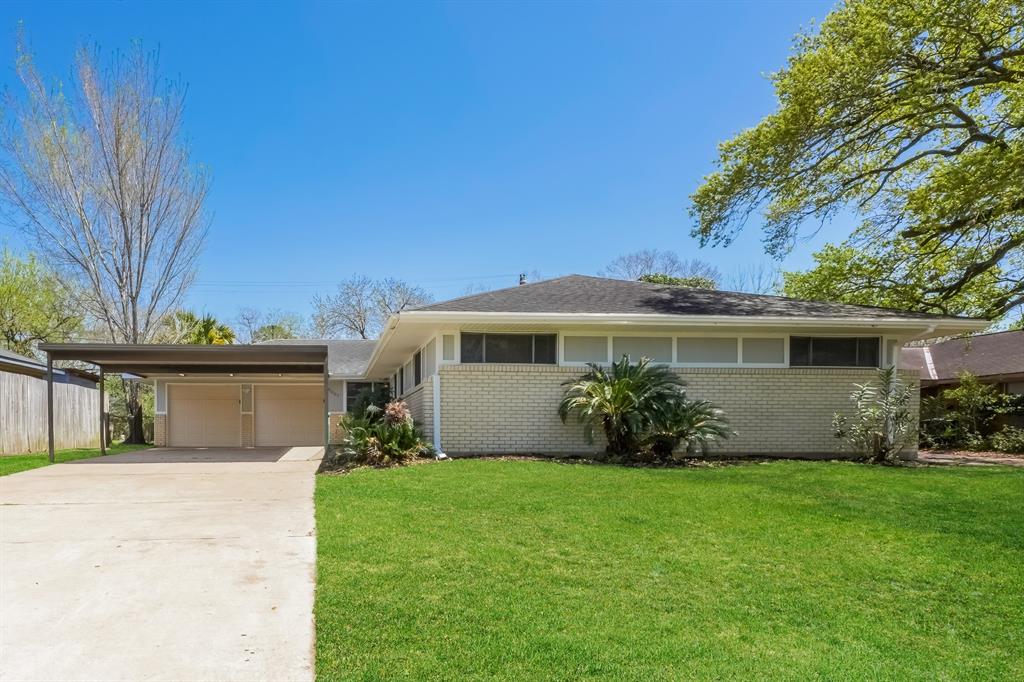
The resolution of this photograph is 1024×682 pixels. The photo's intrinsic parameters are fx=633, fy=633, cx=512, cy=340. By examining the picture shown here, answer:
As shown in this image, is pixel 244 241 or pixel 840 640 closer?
pixel 840 640

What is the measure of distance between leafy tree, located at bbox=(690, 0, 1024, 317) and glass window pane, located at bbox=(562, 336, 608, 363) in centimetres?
600

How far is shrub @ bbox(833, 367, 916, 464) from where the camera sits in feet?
35.5

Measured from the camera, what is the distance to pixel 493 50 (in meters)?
12.8

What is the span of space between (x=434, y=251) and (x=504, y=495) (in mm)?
22703

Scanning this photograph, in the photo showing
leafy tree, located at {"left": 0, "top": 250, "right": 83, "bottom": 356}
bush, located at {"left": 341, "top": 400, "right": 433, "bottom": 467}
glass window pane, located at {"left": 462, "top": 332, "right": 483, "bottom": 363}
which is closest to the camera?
bush, located at {"left": 341, "top": 400, "right": 433, "bottom": 467}

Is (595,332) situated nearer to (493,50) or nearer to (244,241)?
(493,50)

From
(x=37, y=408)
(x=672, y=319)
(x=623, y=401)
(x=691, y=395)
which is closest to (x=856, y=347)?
(x=691, y=395)

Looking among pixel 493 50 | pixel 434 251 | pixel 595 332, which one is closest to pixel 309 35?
pixel 493 50

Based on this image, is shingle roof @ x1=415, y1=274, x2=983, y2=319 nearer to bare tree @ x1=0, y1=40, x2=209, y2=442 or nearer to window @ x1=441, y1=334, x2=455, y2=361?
window @ x1=441, y1=334, x2=455, y2=361

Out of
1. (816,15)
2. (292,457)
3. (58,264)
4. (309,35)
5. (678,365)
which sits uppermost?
(816,15)

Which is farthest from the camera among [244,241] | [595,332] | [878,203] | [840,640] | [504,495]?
[244,241]

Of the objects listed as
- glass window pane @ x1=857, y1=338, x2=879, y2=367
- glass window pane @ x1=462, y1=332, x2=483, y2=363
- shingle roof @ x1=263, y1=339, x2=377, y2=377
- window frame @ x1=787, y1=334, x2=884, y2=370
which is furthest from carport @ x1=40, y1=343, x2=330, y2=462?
glass window pane @ x1=857, y1=338, x2=879, y2=367

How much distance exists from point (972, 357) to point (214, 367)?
23.6 m

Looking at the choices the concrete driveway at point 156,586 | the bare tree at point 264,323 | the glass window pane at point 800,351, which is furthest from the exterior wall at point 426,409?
the bare tree at point 264,323
